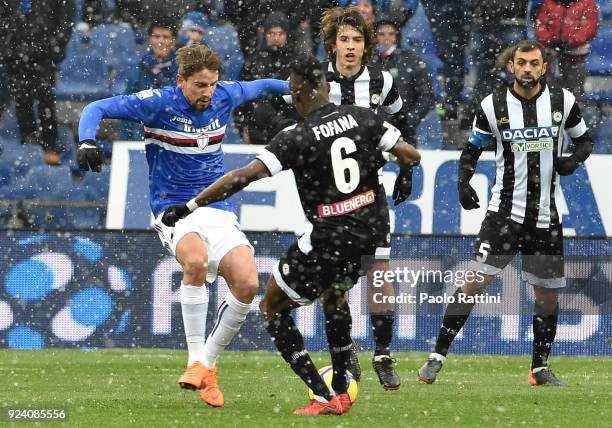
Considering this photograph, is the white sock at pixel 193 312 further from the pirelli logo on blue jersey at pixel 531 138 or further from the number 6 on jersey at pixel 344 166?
the pirelli logo on blue jersey at pixel 531 138

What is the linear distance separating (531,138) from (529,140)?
20mm

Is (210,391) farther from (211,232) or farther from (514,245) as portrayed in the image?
(514,245)

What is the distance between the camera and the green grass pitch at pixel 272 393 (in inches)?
231

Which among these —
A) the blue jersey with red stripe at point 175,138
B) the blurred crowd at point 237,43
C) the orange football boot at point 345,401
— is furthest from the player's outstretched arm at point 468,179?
the blurred crowd at point 237,43

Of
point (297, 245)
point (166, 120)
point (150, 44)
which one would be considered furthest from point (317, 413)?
point (150, 44)

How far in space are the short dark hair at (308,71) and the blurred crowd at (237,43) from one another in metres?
5.81

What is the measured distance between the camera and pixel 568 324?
10266 millimetres

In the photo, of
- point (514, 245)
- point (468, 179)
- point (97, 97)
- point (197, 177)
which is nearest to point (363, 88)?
point (468, 179)

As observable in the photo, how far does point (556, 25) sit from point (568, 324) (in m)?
3.37

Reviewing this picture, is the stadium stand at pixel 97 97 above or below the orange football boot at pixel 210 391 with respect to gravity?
above

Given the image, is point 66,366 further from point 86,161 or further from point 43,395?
point 86,161

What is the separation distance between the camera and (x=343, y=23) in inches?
295

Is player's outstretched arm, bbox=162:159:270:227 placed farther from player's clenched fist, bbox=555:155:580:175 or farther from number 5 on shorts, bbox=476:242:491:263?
player's clenched fist, bbox=555:155:580:175

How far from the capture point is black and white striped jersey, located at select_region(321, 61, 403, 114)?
7648mm
